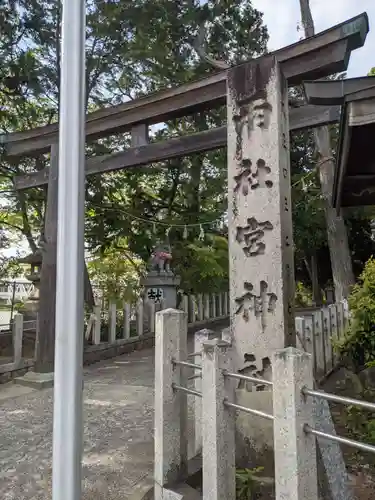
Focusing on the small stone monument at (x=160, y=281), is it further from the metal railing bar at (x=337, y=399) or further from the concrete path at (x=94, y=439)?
the metal railing bar at (x=337, y=399)

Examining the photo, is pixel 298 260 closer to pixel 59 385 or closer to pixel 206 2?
pixel 206 2

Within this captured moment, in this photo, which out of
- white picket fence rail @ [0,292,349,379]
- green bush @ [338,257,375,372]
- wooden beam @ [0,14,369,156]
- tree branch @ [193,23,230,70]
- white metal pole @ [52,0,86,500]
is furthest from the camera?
tree branch @ [193,23,230,70]

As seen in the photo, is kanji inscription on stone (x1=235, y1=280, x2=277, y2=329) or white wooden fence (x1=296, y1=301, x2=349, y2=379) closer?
kanji inscription on stone (x1=235, y1=280, x2=277, y2=329)

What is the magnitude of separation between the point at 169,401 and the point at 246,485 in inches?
29.3

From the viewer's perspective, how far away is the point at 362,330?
5645 mm

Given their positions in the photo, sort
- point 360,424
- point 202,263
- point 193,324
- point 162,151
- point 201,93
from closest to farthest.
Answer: point 360,424, point 201,93, point 162,151, point 202,263, point 193,324

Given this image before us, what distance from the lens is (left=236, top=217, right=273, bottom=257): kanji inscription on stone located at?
3.49 meters

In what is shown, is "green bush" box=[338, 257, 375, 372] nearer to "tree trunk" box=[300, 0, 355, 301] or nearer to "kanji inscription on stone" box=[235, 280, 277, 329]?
"kanji inscription on stone" box=[235, 280, 277, 329]

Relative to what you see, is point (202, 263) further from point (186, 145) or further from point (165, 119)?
point (165, 119)

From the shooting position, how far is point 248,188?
142 inches

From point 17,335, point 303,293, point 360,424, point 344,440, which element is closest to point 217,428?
point 344,440

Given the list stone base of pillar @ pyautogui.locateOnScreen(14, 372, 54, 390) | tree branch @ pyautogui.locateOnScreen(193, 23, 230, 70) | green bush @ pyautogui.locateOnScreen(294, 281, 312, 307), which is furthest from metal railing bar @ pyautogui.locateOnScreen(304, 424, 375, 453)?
green bush @ pyautogui.locateOnScreen(294, 281, 312, 307)

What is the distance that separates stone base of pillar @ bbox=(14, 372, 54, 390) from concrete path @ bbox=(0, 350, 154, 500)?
0.12m

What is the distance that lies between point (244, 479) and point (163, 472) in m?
0.55
